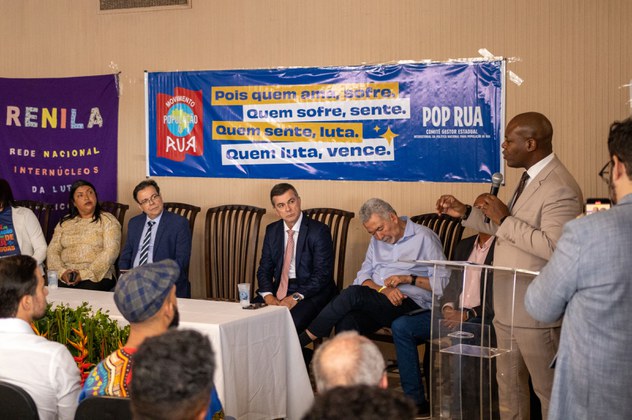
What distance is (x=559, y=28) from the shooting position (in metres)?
5.37

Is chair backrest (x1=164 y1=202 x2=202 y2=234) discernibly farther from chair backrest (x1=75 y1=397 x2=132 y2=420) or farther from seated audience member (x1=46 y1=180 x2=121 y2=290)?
chair backrest (x1=75 y1=397 x2=132 y2=420)

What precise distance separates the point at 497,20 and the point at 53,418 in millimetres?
3926

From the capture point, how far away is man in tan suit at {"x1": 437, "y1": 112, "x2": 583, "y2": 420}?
3.26 meters

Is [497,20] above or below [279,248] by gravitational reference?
above

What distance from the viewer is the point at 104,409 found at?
7.74 feet

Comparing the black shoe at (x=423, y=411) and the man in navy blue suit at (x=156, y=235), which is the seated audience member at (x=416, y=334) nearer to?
the black shoe at (x=423, y=411)

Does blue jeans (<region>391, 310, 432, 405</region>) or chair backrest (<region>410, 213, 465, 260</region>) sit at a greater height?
chair backrest (<region>410, 213, 465, 260</region>)

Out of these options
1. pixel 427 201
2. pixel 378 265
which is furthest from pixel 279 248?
pixel 427 201

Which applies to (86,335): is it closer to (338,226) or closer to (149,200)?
(149,200)

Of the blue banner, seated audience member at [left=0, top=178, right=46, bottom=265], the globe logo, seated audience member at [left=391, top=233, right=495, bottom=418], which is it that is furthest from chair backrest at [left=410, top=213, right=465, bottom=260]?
seated audience member at [left=0, top=178, right=46, bottom=265]

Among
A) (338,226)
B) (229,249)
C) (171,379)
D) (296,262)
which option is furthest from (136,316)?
(229,249)

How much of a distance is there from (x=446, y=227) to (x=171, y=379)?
3.79m

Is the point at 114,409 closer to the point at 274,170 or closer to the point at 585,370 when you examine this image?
the point at 585,370

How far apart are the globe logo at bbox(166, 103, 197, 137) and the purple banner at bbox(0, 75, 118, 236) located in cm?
62
